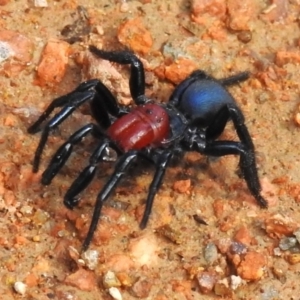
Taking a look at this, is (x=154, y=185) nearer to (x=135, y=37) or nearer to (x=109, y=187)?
(x=109, y=187)

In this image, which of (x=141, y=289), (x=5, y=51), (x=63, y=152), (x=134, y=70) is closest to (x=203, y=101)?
(x=134, y=70)

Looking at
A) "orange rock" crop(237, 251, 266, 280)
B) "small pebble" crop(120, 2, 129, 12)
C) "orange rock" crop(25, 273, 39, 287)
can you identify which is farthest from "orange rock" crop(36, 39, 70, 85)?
"orange rock" crop(237, 251, 266, 280)

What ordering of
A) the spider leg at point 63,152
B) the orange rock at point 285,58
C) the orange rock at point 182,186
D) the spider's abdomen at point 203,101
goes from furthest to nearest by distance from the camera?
the orange rock at point 285,58, the spider's abdomen at point 203,101, the orange rock at point 182,186, the spider leg at point 63,152

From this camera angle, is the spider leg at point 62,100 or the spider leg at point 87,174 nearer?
the spider leg at point 87,174

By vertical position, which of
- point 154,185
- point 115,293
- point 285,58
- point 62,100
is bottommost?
point 115,293

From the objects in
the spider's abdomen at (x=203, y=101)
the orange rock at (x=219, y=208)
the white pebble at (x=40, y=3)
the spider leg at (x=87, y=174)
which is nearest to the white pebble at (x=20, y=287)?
the spider leg at (x=87, y=174)

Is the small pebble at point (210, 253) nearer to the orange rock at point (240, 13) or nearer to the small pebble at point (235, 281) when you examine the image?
the small pebble at point (235, 281)

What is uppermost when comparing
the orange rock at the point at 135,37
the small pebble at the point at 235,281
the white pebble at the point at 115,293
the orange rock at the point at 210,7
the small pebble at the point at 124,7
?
the orange rock at the point at 210,7
